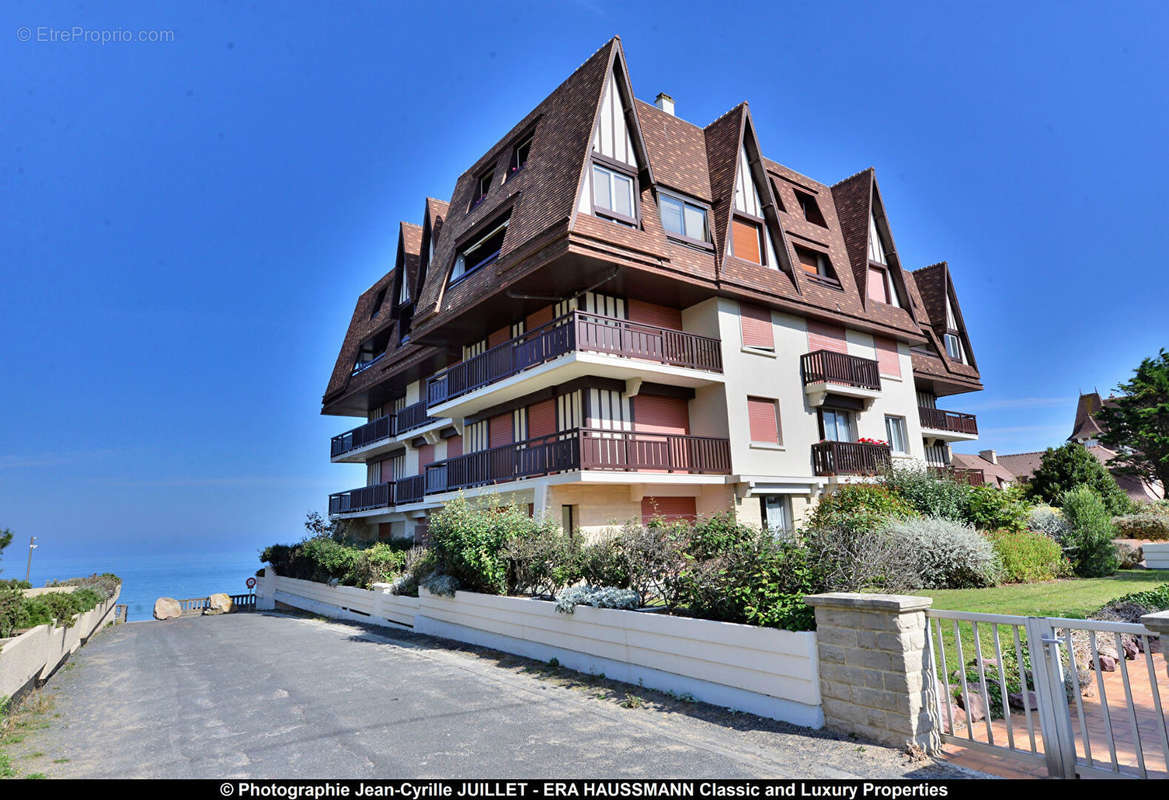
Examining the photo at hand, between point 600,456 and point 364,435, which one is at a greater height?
point 364,435

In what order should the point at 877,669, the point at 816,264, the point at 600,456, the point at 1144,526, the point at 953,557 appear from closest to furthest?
the point at 877,669
the point at 953,557
the point at 600,456
the point at 1144,526
the point at 816,264

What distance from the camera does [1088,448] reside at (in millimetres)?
52562

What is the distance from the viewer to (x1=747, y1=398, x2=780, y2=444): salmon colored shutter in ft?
60.0

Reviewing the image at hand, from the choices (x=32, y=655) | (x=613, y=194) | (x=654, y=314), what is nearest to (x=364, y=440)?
(x=654, y=314)

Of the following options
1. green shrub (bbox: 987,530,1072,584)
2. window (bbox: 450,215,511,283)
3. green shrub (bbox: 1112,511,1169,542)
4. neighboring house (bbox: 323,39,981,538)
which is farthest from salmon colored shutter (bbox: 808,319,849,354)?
green shrub (bbox: 1112,511,1169,542)

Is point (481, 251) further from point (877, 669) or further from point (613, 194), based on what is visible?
point (877, 669)

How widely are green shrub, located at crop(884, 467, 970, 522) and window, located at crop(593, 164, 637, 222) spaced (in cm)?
1025

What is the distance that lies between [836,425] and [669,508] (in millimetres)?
7322

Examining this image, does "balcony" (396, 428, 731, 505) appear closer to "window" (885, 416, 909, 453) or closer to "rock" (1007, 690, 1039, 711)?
"window" (885, 416, 909, 453)

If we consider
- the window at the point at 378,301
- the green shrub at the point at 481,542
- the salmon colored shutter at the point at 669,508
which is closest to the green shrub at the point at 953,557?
the salmon colored shutter at the point at 669,508
